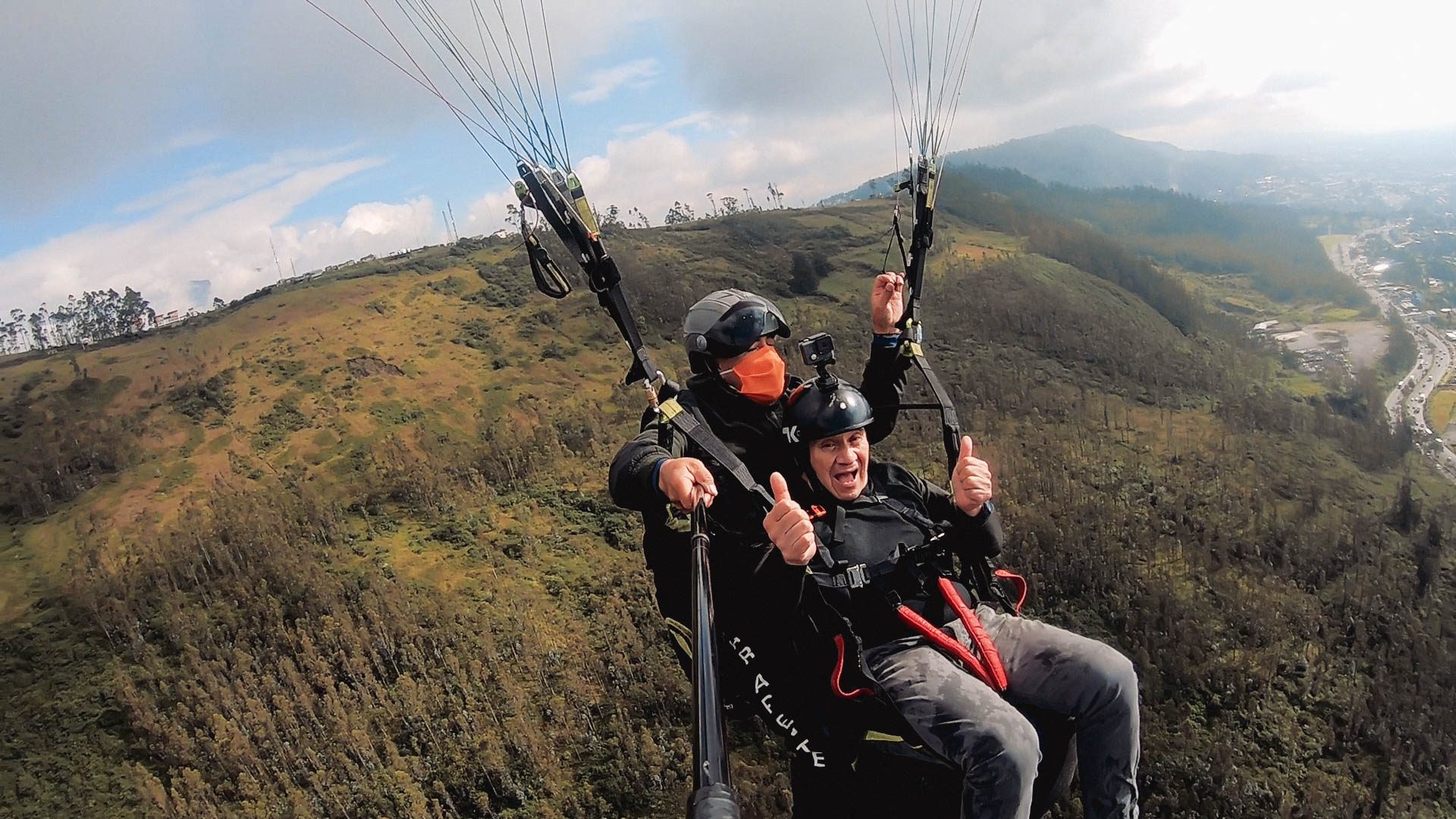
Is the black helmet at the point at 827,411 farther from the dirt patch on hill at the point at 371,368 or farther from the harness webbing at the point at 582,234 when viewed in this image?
the dirt patch on hill at the point at 371,368

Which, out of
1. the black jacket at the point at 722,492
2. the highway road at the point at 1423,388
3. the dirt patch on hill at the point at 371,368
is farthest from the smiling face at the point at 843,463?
the highway road at the point at 1423,388

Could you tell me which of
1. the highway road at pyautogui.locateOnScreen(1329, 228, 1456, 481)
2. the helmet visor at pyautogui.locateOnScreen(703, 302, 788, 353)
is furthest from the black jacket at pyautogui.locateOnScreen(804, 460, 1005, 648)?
the highway road at pyautogui.locateOnScreen(1329, 228, 1456, 481)

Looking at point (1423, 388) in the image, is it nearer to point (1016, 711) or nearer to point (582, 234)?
point (1016, 711)

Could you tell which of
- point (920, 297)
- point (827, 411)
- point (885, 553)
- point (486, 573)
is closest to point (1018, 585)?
point (885, 553)

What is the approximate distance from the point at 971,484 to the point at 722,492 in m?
1.33

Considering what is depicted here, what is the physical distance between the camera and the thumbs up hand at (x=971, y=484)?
3.52m

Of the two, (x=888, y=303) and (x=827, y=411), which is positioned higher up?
(x=888, y=303)

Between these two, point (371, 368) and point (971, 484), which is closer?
point (971, 484)

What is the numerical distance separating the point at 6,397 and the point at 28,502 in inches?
507

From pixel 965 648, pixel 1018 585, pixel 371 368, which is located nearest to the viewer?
pixel 965 648

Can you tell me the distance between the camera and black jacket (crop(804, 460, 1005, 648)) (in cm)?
352

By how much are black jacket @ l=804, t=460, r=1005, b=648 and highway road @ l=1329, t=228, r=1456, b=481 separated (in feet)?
320

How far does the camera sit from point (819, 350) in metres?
4.09

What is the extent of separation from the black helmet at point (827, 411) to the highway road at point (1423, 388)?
322 ft
